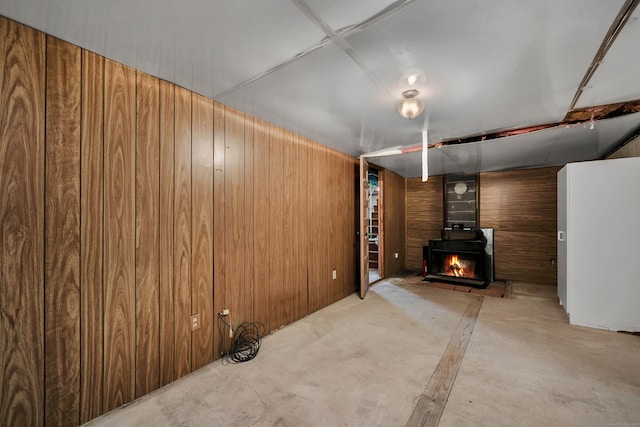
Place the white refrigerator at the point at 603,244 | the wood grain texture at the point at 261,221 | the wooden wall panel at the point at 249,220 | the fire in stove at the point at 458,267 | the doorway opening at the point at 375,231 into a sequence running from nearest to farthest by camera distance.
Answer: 1. the wooden wall panel at the point at 249,220
2. the wood grain texture at the point at 261,221
3. the white refrigerator at the point at 603,244
4. the fire in stove at the point at 458,267
5. the doorway opening at the point at 375,231

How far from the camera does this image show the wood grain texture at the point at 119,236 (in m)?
1.62

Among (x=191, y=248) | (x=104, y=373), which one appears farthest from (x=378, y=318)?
(x=104, y=373)

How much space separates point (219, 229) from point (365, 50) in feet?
5.69

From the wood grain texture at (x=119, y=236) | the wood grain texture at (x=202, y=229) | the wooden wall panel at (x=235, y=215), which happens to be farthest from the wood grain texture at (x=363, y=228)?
the wood grain texture at (x=119, y=236)

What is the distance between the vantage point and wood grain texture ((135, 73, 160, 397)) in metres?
1.75

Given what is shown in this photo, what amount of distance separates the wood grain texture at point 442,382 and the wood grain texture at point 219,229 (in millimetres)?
1569

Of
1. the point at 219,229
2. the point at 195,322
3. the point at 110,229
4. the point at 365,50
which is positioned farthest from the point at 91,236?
the point at 365,50

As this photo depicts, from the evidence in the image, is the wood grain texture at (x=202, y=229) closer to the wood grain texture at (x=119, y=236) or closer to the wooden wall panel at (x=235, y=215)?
the wooden wall panel at (x=235, y=215)

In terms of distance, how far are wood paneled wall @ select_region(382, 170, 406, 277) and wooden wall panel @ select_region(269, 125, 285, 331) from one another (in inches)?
107

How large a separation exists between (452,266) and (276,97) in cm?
439

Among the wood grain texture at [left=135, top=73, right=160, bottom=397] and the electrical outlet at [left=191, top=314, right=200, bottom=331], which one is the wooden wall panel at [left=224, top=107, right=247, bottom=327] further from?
the wood grain texture at [left=135, top=73, right=160, bottom=397]

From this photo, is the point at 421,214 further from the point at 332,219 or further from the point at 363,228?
the point at 332,219

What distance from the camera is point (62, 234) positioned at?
1460 mm

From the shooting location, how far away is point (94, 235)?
61.6 inches
